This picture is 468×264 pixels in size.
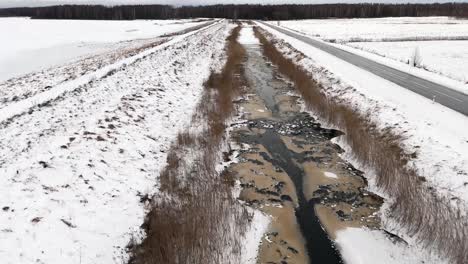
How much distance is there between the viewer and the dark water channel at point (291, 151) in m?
7.14

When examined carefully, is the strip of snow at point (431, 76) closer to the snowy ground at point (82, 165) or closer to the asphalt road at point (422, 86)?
the asphalt road at point (422, 86)

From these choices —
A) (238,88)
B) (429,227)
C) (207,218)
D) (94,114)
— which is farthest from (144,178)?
(238,88)

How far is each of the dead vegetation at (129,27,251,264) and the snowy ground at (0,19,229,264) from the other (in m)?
0.35

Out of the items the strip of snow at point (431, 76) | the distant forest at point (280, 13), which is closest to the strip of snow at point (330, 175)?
the strip of snow at point (431, 76)

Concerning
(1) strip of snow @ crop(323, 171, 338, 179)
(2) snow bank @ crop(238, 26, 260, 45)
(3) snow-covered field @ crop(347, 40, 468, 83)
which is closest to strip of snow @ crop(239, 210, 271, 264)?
(1) strip of snow @ crop(323, 171, 338, 179)

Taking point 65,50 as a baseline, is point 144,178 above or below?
below

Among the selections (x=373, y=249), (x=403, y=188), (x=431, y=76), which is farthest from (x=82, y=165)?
(x=431, y=76)

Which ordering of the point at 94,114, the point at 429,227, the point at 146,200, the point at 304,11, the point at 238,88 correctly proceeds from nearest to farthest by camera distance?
the point at 429,227 < the point at 146,200 < the point at 94,114 < the point at 238,88 < the point at 304,11

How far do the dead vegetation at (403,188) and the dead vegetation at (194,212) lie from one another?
3.23 metres

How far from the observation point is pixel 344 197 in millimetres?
9109

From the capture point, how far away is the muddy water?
720cm

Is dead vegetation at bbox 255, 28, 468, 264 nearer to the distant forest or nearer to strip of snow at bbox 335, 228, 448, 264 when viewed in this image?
strip of snow at bbox 335, 228, 448, 264

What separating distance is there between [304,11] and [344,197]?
184384 mm

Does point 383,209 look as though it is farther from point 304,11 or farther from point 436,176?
point 304,11
